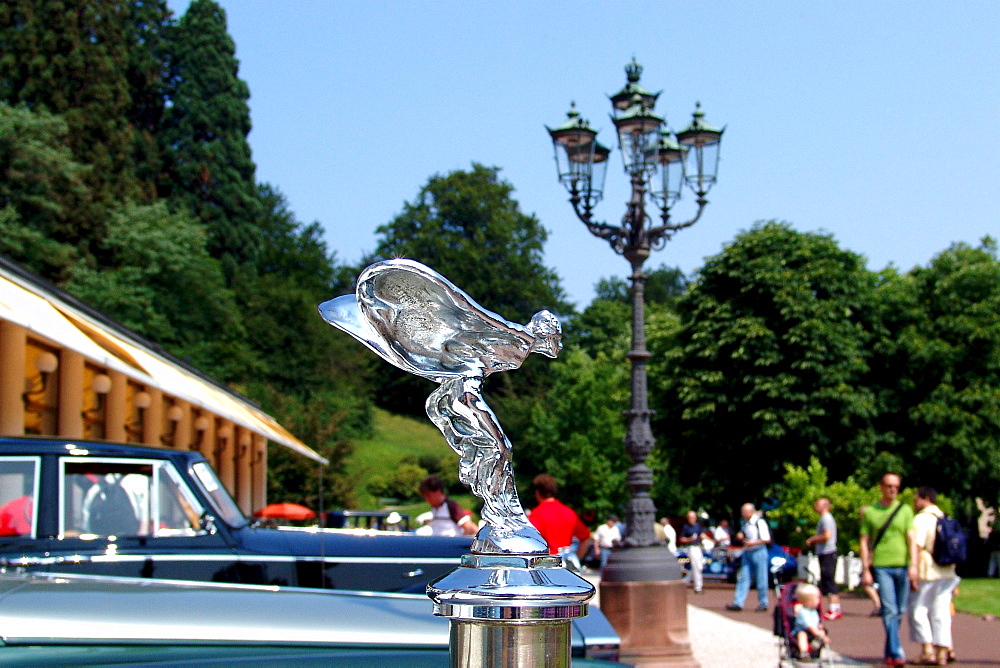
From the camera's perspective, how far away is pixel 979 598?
19.8m

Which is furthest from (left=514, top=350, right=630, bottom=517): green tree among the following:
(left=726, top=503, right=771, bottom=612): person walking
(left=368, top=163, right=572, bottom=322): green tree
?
(left=726, top=503, right=771, bottom=612): person walking

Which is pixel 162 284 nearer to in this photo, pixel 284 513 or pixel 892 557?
pixel 284 513

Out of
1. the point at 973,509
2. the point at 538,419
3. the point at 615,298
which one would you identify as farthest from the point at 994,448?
the point at 615,298

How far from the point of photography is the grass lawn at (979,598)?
1720cm

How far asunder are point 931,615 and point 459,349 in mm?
9586

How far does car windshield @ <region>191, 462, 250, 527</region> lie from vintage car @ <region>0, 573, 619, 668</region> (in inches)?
111

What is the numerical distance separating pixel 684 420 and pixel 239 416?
23.6 metres

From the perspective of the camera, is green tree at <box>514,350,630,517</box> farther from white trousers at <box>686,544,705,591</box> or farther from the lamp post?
the lamp post

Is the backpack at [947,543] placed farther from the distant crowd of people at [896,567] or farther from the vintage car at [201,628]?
A: the vintage car at [201,628]

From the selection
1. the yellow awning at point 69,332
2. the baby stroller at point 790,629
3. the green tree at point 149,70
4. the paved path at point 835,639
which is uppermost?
the green tree at point 149,70

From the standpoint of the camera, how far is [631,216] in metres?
12.9

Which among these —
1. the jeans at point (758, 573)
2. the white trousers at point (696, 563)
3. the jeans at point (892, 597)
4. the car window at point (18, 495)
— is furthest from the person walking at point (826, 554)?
the car window at point (18, 495)

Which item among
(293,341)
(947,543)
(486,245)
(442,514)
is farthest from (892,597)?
(486,245)

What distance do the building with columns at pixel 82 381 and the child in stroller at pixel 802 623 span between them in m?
4.93
